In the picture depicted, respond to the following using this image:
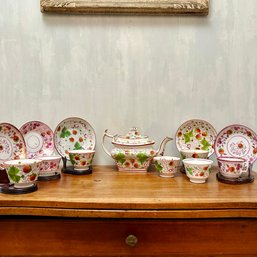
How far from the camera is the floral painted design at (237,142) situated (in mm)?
1035

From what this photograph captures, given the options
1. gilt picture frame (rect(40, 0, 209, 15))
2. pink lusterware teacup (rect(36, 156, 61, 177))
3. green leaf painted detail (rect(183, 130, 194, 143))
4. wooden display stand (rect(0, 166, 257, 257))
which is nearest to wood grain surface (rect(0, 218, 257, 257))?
wooden display stand (rect(0, 166, 257, 257))

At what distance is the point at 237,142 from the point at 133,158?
0.39 m

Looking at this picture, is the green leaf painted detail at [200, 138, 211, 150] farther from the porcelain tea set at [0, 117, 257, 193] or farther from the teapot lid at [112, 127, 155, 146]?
the teapot lid at [112, 127, 155, 146]

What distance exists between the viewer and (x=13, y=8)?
1.16 meters

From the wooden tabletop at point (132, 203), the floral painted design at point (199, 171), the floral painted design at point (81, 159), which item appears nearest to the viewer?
the wooden tabletop at point (132, 203)

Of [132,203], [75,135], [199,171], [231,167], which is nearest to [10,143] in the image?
[75,135]

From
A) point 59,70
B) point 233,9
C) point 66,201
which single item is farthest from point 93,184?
point 233,9

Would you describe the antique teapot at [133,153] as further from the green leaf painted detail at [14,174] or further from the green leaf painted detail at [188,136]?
the green leaf painted detail at [14,174]

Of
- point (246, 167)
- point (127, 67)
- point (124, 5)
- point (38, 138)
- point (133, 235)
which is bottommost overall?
point (133, 235)

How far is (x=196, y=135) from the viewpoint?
3.76ft

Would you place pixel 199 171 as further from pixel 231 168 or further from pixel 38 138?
pixel 38 138

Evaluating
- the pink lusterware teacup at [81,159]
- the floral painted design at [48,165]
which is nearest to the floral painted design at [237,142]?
the pink lusterware teacup at [81,159]

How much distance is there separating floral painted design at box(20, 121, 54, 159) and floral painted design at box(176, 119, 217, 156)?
0.51 m

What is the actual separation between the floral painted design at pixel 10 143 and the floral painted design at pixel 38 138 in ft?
0.40
